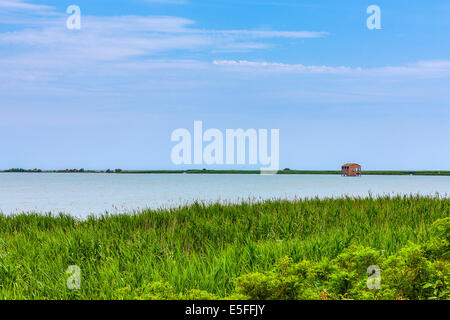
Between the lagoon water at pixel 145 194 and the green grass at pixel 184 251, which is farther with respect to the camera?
the lagoon water at pixel 145 194

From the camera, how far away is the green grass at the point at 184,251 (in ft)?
19.5

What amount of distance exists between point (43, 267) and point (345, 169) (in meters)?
149

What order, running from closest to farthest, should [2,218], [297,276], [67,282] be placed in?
[297,276]
[67,282]
[2,218]

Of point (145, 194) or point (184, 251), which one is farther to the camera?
point (145, 194)

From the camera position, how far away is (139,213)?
14805 millimetres

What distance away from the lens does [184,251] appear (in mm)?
8594

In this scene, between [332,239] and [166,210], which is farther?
[166,210]

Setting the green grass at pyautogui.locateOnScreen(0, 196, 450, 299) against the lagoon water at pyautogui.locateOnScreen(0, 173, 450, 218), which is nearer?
the green grass at pyautogui.locateOnScreen(0, 196, 450, 299)

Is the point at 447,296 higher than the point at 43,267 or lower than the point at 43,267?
higher

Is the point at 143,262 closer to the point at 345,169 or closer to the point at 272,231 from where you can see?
the point at 272,231

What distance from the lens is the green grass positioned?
5949mm
